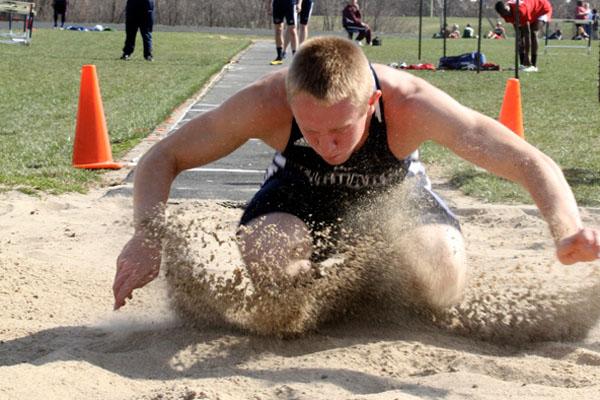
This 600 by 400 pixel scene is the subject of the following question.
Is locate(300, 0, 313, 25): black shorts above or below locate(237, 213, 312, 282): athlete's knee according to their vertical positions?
above

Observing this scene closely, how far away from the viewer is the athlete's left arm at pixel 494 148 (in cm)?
321

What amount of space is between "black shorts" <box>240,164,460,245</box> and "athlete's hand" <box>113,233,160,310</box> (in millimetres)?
673

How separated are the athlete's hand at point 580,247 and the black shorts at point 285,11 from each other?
50.8 ft

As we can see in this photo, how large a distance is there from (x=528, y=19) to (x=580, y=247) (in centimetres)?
1631

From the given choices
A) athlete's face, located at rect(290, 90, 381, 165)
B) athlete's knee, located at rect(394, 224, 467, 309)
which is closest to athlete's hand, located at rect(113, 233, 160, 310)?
athlete's face, located at rect(290, 90, 381, 165)

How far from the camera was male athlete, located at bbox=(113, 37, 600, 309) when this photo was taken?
130 inches

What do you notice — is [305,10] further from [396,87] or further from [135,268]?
[135,268]

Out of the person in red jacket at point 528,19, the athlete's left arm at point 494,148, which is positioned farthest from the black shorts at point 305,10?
the athlete's left arm at point 494,148

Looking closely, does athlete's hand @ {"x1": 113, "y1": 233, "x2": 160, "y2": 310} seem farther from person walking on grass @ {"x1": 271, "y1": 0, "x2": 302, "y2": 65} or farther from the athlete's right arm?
person walking on grass @ {"x1": 271, "y1": 0, "x2": 302, "y2": 65}

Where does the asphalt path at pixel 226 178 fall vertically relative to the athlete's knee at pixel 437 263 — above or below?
below

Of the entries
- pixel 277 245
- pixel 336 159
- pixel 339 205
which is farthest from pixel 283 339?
pixel 336 159

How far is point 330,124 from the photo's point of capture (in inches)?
128

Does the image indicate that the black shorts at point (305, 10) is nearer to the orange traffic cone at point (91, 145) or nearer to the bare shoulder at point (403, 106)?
the orange traffic cone at point (91, 145)

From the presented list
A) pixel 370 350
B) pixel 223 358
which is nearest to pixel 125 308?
pixel 223 358
